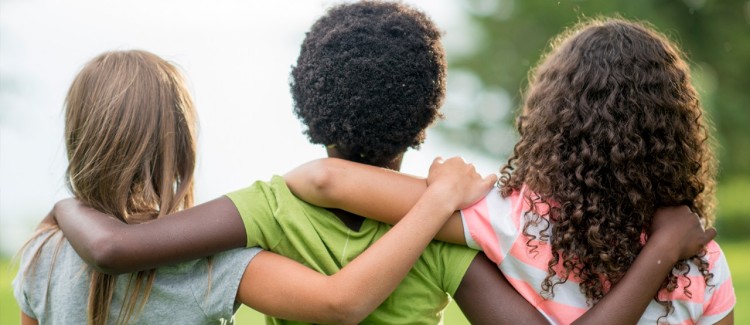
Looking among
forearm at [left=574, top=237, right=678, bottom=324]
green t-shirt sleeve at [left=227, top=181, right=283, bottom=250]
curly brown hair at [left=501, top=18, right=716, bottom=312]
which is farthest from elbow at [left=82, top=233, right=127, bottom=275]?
forearm at [left=574, top=237, right=678, bottom=324]

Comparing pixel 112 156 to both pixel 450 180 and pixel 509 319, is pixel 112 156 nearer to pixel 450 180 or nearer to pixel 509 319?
pixel 450 180

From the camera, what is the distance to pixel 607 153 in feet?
7.06

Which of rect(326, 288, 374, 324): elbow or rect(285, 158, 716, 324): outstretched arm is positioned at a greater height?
rect(285, 158, 716, 324): outstretched arm

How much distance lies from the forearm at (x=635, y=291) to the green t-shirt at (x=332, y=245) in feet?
1.09

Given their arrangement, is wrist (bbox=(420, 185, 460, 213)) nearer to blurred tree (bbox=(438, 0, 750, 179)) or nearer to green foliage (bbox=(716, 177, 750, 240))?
blurred tree (bbox=(438, 0, 750, 179))

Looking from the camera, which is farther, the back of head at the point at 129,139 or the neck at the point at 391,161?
the back of head at the point at 129,139

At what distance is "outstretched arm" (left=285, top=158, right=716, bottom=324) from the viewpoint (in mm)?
2072

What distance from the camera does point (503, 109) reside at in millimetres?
18734

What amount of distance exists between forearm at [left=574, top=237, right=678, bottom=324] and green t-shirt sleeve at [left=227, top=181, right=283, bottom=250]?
766 millimetres

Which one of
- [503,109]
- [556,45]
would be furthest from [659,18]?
[556,45]

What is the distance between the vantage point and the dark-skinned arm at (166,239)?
6.72ft

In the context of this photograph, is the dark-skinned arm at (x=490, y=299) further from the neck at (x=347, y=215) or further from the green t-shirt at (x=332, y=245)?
the neck at (x=347, y=215)

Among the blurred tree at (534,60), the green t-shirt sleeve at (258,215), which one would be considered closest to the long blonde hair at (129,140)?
the green t-shirt sleeve at (258,215)

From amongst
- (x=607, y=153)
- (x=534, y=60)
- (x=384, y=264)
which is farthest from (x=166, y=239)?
(x=534, y=60)
